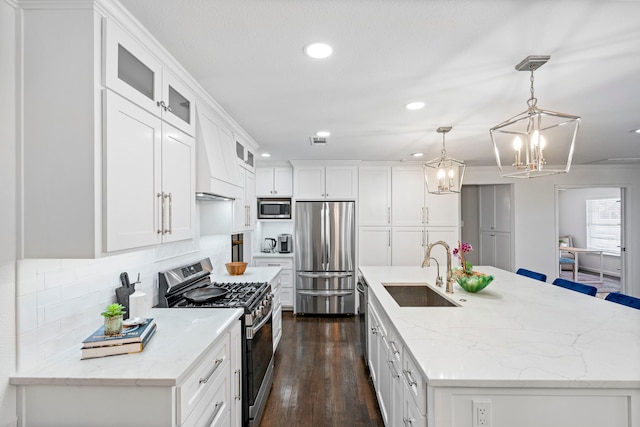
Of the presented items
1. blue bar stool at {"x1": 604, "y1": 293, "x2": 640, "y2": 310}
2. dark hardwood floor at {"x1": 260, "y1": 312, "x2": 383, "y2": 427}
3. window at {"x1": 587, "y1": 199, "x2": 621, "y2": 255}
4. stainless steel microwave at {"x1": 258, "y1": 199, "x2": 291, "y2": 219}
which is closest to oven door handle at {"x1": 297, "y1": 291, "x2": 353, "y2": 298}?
dark hardwood floor at {"x1": 260, "y1": 312, "x2": 383, "y2": 427}

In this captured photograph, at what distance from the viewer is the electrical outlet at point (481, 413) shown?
121 centimetres

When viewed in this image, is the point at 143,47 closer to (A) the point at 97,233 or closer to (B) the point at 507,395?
(A) the point at 97,233

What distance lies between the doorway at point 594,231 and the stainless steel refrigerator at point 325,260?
5.31 m

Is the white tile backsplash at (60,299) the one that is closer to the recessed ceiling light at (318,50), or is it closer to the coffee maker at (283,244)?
the recessed ceiling light at (318,50)

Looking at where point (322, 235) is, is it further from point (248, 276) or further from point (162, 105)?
point (162, 105)

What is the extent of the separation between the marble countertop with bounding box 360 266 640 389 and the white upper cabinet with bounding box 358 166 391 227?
8.88 ft

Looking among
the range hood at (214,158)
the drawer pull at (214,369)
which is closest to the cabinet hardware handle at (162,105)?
the range hood at (214,158)

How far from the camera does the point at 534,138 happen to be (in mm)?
1614

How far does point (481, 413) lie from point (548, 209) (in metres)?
5.62

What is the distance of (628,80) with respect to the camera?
2.07 metres

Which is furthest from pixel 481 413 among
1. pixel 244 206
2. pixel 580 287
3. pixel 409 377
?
pixel 244 206

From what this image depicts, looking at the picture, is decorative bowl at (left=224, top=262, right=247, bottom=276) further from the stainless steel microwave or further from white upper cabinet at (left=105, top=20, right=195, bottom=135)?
the stainless steel microwave

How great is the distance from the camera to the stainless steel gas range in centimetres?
222

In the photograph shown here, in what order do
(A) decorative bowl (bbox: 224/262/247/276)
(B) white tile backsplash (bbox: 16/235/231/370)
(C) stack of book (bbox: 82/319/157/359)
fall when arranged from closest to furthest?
(B) white tile backsplash (bbox: 16/235/231/370)
(C) stack of book (bbox: 82/319/157/359)
(A) decorative bowl (bbox: 224/262/247/276)
